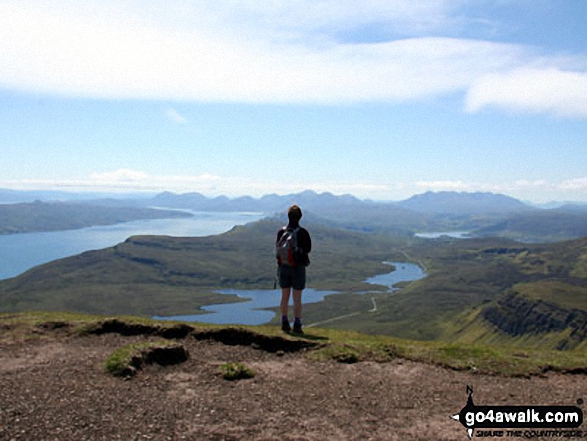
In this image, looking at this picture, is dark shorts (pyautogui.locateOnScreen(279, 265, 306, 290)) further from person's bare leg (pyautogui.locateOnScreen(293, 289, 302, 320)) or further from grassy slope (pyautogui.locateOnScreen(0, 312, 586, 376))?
grassy slope (pyautogui.locateOnScreen(0, 312, 586, 376))

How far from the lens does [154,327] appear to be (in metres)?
17.8

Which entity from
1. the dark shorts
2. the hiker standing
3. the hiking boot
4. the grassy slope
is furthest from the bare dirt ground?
the dark shorts

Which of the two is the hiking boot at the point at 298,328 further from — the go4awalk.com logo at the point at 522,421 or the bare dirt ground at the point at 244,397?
the go4awalk.com logo at the point at 522,421

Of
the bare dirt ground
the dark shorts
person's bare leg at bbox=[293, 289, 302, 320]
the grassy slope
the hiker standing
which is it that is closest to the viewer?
the bare dirt ground

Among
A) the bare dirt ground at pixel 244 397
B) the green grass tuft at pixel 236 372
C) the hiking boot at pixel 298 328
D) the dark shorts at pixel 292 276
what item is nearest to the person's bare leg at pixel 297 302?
the dark shorts at pixel 292 276

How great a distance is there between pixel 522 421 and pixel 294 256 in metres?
9.74

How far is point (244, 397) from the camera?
37.2ft

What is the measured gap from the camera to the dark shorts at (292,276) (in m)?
17.8

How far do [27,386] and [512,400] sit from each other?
12780mm

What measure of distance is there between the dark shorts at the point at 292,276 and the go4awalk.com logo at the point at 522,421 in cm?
835

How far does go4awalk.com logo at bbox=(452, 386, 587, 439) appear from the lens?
9328mm

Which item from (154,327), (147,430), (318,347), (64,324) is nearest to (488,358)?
(318,347)

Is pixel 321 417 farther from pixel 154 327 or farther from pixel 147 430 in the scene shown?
pixel 154 327

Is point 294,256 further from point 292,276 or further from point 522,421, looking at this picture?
point 522,421
